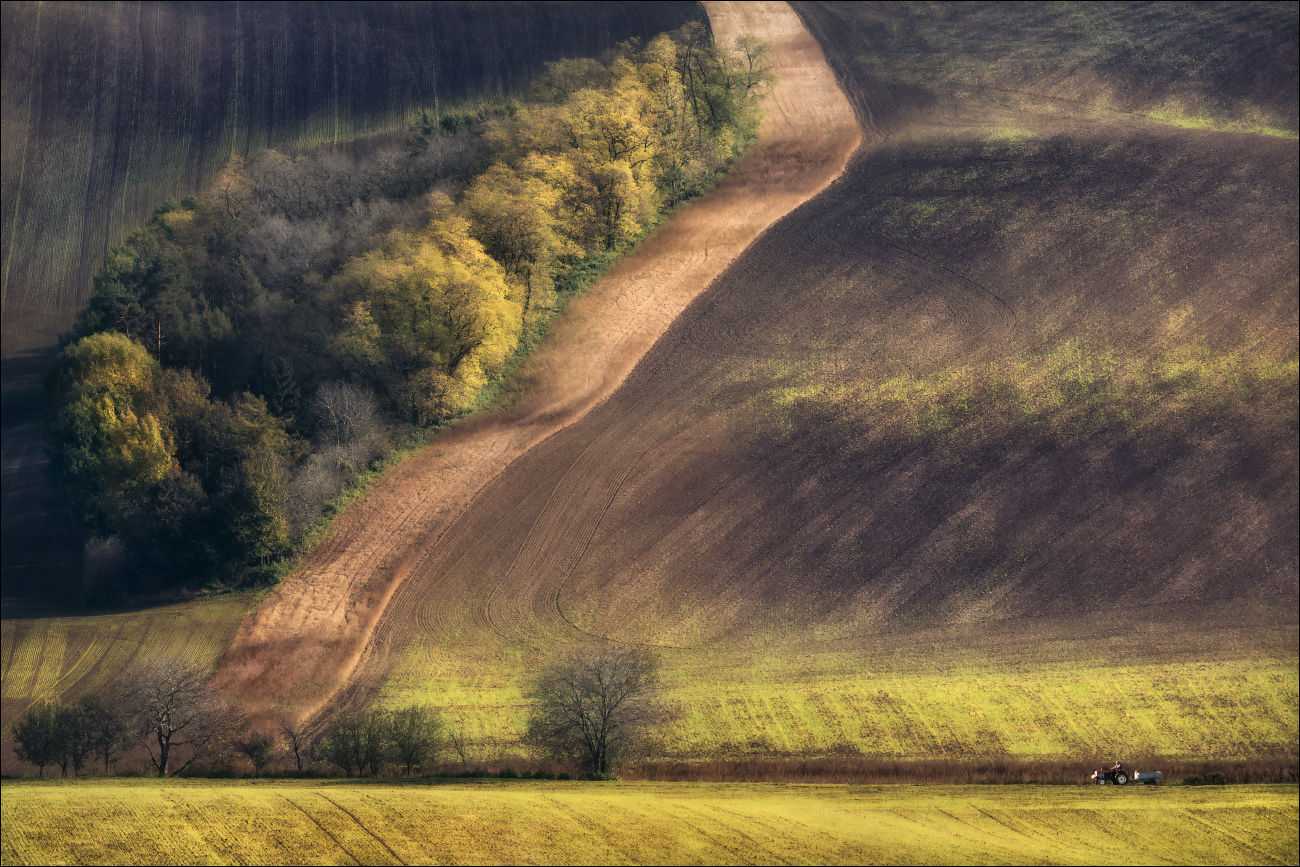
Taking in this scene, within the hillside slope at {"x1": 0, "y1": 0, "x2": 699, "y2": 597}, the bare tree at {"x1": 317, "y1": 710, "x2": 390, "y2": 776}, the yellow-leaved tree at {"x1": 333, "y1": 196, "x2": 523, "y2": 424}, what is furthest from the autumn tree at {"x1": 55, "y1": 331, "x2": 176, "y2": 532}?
the bare tree at {"x1": 317, "y1": 710, "x2": 390, "y2": 776}

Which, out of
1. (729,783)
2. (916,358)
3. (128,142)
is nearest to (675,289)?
(916,358)

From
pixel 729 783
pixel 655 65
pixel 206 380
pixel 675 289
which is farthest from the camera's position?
pixel 655 65

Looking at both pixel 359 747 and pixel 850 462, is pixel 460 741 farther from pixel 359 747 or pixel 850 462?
pixel 850 462

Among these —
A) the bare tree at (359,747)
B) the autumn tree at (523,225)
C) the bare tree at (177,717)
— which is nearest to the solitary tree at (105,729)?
the bare tree at (177,717)

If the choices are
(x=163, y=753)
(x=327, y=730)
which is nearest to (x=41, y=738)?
(x=163, y=753)

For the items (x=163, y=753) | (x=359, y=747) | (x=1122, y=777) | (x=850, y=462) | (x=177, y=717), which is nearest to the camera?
(x=1122, y=777)

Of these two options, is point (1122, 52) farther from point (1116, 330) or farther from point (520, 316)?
point (520, 316)
